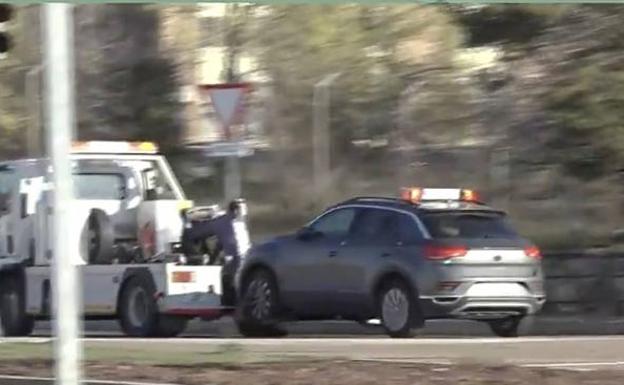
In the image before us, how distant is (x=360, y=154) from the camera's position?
107 ft

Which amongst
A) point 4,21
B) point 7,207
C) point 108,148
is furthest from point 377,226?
point 4,21

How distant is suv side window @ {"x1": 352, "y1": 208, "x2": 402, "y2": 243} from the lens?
20.0 meters

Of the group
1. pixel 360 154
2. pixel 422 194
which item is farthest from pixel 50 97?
pixel 360 154

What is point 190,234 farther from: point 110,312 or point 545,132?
point 545,132

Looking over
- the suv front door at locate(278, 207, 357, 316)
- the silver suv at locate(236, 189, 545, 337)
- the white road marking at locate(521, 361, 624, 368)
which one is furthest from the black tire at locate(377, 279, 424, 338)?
the white road marking at locate(521, 361, 624, 368)

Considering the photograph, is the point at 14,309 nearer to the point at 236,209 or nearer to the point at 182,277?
the point at 182,277

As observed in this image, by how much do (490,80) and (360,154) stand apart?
4.97m

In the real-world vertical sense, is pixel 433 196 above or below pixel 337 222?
above

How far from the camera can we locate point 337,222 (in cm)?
2077

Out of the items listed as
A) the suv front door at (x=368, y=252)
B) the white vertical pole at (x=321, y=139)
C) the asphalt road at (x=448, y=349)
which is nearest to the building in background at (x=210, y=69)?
the white vertical pole at (x=321, y=139)

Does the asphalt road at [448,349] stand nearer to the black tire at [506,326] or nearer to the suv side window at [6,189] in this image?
the black tire at [506,326]

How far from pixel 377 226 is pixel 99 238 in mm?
3505

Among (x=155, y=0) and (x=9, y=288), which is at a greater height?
(x=155, y=0)

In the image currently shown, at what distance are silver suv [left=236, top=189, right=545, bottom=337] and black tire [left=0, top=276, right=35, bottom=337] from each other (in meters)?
2.89
